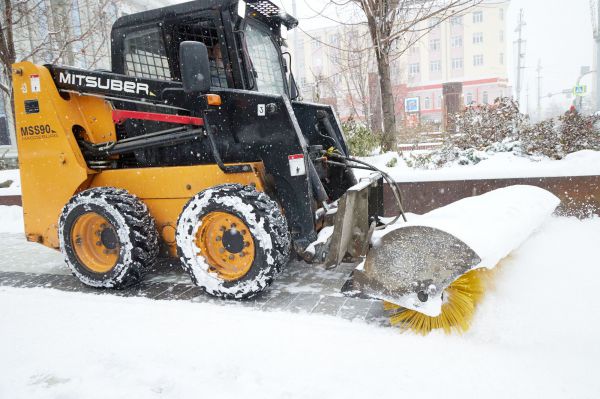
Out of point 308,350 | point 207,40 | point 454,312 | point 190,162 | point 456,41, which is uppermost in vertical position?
point 456,41

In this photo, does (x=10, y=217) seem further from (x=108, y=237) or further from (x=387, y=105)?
(x=387, y=105)

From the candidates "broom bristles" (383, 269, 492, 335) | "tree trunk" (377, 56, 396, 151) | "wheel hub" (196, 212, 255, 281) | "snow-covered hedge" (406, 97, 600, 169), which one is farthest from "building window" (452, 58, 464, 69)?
"broom bristles" (383, 269, 492, 335)

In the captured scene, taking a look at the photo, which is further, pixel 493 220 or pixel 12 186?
pixel 12 186

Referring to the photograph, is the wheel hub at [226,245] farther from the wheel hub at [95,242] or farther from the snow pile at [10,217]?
the snow pile at [10,217]

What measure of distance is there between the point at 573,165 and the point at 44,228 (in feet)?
19.9

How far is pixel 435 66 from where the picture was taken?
57844 mm

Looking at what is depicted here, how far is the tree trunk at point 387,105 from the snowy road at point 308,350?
5.70 meters

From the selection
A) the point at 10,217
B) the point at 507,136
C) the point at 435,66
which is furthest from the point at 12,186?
the point at 435,66

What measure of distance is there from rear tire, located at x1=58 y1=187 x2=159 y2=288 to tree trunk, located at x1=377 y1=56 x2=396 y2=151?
239 inches

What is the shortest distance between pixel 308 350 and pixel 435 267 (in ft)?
3.11

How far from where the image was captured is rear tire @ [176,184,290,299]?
11.4 ft

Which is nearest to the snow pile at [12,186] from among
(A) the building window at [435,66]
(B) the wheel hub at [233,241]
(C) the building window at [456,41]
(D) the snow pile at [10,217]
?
(D) the snow pile at [10,217]

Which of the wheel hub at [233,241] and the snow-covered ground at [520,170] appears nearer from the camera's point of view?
the wheel hub at [233,241]

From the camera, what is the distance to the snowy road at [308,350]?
2.38 m
